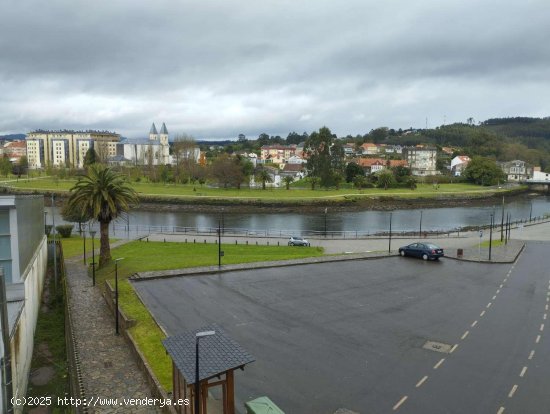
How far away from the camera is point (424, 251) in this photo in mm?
34844

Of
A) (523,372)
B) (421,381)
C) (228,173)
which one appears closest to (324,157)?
(228,173)

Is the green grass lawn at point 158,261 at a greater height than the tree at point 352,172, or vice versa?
the tree at point 352,172

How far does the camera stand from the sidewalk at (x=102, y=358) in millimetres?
13906

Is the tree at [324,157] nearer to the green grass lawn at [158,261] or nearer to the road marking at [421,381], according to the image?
the green grass lawn at [158,261]

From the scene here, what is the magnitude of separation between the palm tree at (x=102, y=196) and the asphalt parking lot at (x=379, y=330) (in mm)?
6745

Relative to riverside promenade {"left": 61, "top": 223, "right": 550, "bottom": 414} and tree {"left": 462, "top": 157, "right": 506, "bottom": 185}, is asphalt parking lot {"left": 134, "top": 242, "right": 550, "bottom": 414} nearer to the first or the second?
riverside promenade {"left": 61, "top": 223, "right": 550, "bottom": 414}

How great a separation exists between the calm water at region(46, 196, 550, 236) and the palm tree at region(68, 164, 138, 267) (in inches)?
1232

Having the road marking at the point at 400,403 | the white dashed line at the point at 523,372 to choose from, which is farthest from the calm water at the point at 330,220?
the road marking at the point at 400,403

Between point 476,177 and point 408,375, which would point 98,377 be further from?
point 476,177

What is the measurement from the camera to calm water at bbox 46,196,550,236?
67.3 meters

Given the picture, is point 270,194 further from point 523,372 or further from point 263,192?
point 523,372

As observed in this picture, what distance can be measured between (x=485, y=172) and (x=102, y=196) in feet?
395

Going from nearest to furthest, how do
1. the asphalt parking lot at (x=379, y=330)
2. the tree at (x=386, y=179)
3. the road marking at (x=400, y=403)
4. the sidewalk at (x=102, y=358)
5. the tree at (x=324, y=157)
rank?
the road marking at (x=400, y=403) < the asphalt parking lot at (x=379, y=330) < the sidewalk at (x=102, y=358) < the tree at (x=324, y=157) < the tree at (x=386, y=179)

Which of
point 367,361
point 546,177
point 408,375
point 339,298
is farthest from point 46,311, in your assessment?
point 546,177
